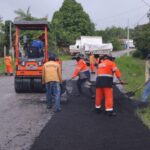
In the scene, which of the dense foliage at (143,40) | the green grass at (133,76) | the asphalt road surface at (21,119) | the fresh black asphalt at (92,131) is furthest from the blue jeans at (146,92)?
the dense foliage at (143,40)

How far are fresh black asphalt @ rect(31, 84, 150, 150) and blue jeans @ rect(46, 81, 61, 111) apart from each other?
1.10ft

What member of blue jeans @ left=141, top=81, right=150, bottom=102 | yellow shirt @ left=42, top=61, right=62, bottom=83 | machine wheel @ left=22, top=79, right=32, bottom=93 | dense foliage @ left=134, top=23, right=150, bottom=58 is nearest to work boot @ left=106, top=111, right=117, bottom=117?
blue jeans @ left=141, top=81, right=150, bottom=102

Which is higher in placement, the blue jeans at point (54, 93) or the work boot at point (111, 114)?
the blue jeans at point (54, 93)

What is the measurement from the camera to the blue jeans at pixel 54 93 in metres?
15.4

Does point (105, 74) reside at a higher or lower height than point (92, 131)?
higher

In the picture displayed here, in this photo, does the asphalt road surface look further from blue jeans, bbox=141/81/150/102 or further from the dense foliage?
the dense foliage

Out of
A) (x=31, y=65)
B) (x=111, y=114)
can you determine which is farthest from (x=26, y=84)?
(x=111, y=114)

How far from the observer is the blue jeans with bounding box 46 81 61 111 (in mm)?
15367

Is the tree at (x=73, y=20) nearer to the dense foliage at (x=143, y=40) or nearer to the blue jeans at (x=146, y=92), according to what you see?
the dense foliage at (x=143, y=40)

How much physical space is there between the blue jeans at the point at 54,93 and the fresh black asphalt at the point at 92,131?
1.10ft

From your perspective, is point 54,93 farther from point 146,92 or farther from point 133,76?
point 133,76

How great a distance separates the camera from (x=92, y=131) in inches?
456

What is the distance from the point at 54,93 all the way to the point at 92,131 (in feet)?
14.6

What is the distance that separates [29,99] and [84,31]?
79.6 meters
